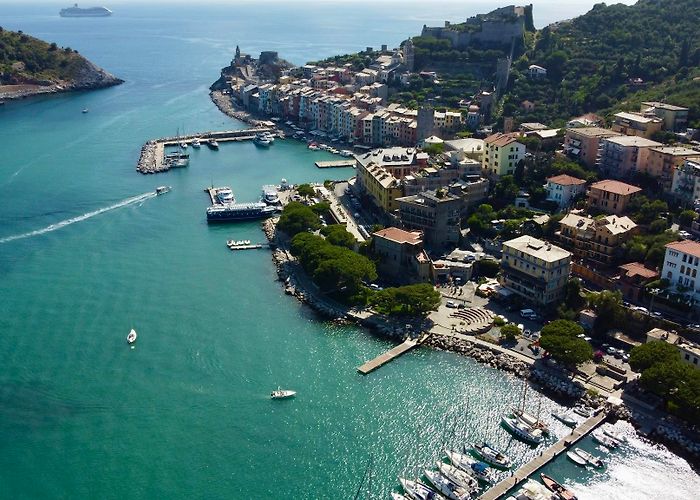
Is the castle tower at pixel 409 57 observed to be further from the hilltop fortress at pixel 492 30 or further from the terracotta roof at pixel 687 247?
the terracotta roof at pixel 687 247

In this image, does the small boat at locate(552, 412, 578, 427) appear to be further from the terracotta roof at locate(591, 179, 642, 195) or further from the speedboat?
the terracotta roof at locate(591, 179, 642, 195)

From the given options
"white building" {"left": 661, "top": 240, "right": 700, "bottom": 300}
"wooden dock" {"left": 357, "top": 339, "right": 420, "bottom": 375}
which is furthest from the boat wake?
"white building" {"left": 661, "top": 240, "right": 700, "bottom": 300}

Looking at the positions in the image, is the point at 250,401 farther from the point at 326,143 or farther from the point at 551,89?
the point at 551,89

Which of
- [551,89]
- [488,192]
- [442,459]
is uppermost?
[551,89]

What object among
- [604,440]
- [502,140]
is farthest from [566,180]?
[604,440]

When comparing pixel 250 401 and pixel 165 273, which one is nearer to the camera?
pixel 250 401

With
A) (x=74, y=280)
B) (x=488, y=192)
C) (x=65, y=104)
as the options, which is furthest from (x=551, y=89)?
(x=65, y=104)

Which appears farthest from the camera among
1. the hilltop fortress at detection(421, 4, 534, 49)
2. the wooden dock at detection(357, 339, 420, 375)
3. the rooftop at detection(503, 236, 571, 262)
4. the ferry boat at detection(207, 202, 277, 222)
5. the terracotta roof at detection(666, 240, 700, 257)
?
the hilltop fortress at detection(421, 4, 534, 49)
